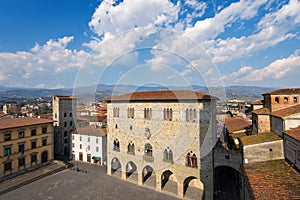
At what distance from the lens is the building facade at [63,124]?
97.4 feet

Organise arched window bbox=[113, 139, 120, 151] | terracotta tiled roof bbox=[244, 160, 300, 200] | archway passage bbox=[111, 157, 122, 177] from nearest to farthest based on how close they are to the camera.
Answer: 1. terracotta tiled roof bbox=[244, 160, 300, 200]
2. arched window bbox=[113, 139, 120, 151]
3. archway passage bbox=[111, 157, 122, 177]

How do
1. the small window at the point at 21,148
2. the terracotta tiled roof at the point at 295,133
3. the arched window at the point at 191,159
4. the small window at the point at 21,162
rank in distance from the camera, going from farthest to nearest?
the small window at the point at 21,148 < the small window at the point at 21,162 < the arched window at the point at 191,159 < the terracotta tiled roof at the point at 295,133

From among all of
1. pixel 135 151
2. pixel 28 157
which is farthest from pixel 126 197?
pixel 28 157

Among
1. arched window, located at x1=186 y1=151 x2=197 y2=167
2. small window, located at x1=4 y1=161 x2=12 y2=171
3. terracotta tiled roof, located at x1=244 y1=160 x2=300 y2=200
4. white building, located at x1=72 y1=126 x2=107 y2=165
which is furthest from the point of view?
white building, located at x1=72 y1=126 x2=107 y2=165

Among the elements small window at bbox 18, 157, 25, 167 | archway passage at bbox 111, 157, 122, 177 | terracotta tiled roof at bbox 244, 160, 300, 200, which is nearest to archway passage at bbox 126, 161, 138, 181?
archway passage at bbox 111, 157, 122, 177

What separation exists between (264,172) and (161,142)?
30.7ft

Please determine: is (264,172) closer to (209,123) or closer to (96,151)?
(209,123)

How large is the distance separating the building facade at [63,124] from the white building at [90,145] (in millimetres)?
2139

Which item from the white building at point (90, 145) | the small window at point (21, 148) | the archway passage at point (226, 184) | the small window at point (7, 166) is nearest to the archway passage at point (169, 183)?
the archway passage at point (226, 184)

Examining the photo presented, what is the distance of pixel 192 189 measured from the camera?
1850 centimetres

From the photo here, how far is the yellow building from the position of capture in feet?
68.0

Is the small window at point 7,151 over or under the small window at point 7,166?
over

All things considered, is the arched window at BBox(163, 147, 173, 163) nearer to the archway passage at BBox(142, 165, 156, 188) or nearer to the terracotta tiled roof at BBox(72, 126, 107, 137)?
the archway passage at BBox(142, 165, 156, 188)

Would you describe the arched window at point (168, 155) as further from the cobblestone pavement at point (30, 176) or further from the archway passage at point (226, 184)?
the cobblestone pavement at point (30, 176)
